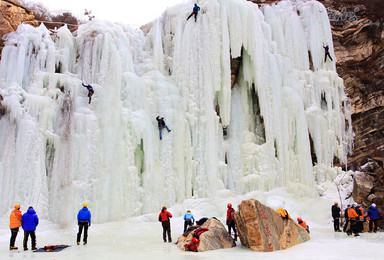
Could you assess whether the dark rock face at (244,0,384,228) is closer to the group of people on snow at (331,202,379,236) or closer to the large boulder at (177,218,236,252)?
the group of people on snow at (331,202,379,236)

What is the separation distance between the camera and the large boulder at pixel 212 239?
7228mm

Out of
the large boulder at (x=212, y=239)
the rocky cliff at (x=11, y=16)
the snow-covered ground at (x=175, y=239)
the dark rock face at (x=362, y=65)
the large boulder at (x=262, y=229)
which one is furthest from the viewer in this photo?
the dark rock face at (x=362, y=65)

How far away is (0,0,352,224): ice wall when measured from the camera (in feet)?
37.6

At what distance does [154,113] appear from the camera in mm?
13656

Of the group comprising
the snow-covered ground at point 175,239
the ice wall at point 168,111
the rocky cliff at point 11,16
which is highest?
the rocky cliff at point 11,16

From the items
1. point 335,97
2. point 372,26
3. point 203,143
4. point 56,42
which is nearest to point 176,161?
point 203,143

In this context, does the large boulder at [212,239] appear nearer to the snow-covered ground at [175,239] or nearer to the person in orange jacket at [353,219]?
the snow-covered ground at [175,239]

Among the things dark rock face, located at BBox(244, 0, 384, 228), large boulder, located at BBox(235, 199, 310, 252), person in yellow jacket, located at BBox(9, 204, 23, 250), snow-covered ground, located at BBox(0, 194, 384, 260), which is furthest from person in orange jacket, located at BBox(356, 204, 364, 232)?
person in yellow jacket, located at BBox(9, 204, 23, 250)

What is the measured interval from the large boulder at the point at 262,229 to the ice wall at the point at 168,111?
17.1ft

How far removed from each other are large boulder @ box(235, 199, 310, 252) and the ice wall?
5.21 metres

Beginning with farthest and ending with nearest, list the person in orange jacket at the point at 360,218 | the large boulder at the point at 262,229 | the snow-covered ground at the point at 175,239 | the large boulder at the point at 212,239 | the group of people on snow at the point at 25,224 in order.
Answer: the person in orange jacket at the point at 360,218 < the group of people on snow at the point at 25,224 < the large boulder at the point at 212,239 < the large boulder at the point at 262,229 < the snow-covered ground at the point at 175,239

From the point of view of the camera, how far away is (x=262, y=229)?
722 cm

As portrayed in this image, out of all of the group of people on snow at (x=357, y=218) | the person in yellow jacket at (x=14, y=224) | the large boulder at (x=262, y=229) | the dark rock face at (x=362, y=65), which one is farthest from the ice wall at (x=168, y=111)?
the large boulder at (x=262, y=229)

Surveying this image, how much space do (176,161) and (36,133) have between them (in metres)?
5.06
